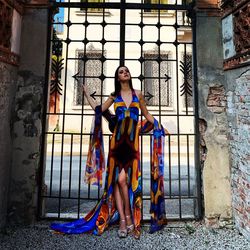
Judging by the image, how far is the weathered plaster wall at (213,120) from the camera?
11.1ft

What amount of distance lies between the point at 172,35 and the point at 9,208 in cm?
913

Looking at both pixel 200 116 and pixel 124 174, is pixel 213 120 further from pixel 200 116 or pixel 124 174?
pixel 124 174

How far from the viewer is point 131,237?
118 inches

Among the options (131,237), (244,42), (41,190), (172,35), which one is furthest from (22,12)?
(172,35)

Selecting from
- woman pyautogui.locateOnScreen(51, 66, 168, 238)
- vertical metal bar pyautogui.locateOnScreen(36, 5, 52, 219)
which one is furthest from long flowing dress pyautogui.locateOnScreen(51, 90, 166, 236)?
vertical metal bar pyautogui.locateOnScreen(36, 5, 52, 219)

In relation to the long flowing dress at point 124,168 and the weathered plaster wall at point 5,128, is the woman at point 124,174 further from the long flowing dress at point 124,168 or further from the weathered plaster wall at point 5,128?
the weathered plaster wall at point 5,128

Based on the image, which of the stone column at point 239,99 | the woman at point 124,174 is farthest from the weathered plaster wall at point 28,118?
the stone column at point 239,99

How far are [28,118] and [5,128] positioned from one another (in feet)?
1.11

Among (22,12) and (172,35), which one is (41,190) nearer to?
(22,12)

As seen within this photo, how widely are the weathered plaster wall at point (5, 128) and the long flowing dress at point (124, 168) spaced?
2.41ft

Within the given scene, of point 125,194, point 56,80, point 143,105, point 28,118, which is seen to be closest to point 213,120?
point 143,105

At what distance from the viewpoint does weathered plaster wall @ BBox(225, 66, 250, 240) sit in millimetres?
2957

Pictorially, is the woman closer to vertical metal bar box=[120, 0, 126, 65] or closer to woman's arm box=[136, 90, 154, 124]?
woman's arm box=[136, 90, 154, 124]

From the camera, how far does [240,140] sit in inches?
123
